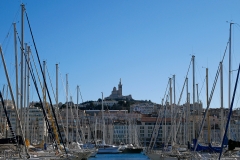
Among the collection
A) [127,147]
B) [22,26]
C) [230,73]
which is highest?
[22,26]

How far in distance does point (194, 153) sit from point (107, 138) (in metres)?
80.6

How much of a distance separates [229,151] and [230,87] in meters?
6.22

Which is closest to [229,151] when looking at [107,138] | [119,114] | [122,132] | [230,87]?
[230,87]

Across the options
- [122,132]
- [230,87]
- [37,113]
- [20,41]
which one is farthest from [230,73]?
[122,132]

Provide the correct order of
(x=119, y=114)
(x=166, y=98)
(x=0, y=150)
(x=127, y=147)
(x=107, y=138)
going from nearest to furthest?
(x=0, y=150)
(x=166, y=98)
(x=127, y=147)
(x=107, y=138)
(x=119, y=114)

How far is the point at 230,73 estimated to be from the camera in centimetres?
3353

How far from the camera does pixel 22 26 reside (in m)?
30.8

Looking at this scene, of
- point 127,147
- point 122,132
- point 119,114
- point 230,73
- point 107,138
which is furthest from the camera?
point 119,114

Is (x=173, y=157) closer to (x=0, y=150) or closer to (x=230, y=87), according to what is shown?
(x=230, y=87)

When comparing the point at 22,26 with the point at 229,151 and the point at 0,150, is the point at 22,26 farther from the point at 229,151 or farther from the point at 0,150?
the point at 229,151

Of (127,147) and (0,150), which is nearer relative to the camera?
(0,150)

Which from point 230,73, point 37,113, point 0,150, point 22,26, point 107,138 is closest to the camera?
point 0,150

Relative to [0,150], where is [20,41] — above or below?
above

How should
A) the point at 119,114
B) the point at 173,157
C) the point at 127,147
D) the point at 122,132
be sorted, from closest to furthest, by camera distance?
the point at 173,157 → the point at 127,147 → the point at 122,132 → the point at 119,114
